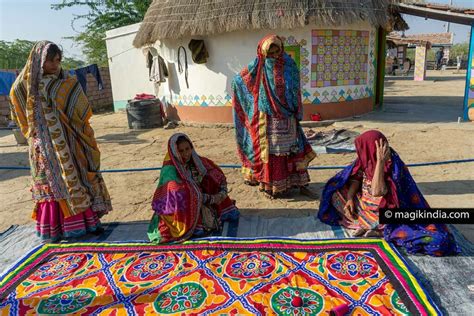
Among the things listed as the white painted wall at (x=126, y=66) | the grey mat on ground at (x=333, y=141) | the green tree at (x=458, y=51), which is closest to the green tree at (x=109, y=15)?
the white painted wall at (x=126, y=66)

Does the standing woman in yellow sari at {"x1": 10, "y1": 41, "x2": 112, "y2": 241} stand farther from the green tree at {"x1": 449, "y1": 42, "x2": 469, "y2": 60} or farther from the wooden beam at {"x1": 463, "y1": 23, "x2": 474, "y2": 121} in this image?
the green tree at {"x1": 449, "y1": 42, "x2": 469, "y2": 60}

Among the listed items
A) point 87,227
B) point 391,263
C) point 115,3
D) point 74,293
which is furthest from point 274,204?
point 115,3

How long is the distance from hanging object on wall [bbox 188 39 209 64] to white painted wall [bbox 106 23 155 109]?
13.6 feet

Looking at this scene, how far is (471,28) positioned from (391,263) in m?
6.86

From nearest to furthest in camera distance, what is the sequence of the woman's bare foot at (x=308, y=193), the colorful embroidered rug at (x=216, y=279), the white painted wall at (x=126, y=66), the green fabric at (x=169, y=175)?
the colorful embroidered rug at (x=216, y=279), the green fabric at (x=169, y=175), the woman's bare foot at (x=308, y=193), the white painted wall at (x=126, y=66)

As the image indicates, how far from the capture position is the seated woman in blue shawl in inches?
107

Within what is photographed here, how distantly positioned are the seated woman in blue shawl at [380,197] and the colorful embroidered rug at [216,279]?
0.52 feet

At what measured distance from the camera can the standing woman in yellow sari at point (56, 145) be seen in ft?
9.65

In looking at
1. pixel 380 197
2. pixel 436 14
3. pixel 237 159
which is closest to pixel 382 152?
pixel 380 197

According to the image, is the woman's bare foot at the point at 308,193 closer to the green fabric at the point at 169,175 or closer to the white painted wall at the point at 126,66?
the green fabric at the point at 169,175

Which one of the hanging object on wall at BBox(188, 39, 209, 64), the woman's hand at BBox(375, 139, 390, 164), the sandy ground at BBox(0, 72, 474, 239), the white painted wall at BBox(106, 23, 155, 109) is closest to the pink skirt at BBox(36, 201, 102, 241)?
the sandy ground at BBox(0, 72, 474, 239)

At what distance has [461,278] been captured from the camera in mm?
2438

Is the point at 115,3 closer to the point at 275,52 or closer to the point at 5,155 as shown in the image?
the point at 5,155

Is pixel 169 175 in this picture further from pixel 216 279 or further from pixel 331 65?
pixel 331 65
